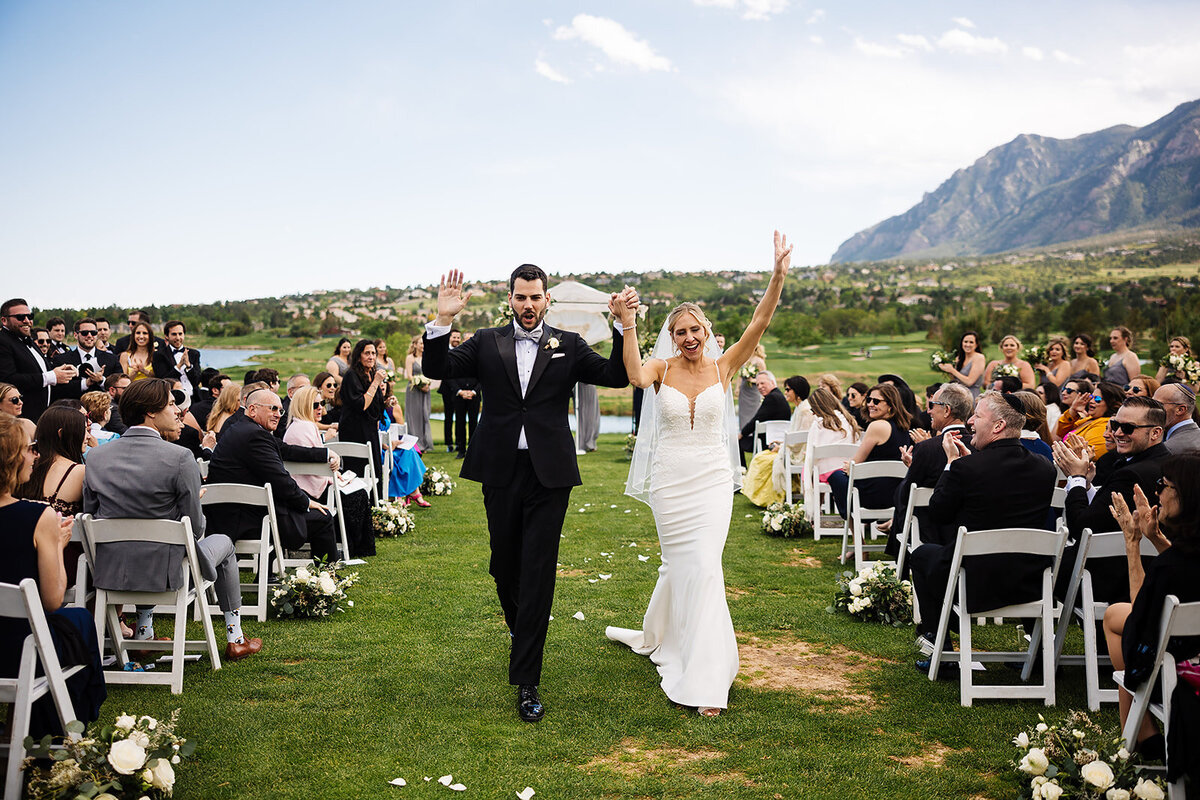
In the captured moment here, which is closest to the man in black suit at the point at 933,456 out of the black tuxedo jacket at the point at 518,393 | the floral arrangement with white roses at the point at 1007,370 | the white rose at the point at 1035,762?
the white rose at the point at 1035,762

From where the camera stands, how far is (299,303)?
1955cm

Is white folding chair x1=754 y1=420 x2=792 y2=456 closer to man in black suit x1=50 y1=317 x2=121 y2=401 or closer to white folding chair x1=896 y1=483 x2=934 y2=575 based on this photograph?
white folding chair x1=896 y1=483 x2=934 y2=575

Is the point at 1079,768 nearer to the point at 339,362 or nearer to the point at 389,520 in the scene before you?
the point at 389,520

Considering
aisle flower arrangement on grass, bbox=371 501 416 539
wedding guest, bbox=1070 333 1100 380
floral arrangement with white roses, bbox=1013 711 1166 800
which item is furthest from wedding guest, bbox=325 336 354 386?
wedding guest, bbox=1070 333 1100 380

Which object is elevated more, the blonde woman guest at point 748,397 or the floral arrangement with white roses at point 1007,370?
the floral arrangement with white roses at point 1007,370

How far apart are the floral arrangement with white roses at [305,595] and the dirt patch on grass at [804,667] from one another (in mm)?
3053

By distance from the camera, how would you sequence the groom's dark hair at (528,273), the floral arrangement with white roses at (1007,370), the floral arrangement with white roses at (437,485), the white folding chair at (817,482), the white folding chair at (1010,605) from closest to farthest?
the groom's dark hair at (528,273)
the white folding chair at (1010,605)
the white folding chair at (817,482)
the floral arrangement with white roses at (1007,370)
the floral arrangement with white roses at (437,485)

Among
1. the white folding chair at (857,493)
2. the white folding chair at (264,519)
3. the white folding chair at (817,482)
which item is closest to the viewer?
the white folding chair at (264,519)

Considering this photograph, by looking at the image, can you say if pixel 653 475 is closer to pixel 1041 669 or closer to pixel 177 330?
pixel 1041 669

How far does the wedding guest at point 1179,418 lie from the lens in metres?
5.61

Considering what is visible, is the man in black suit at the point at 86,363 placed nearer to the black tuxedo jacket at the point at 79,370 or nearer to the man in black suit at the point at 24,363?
the black tuxedo jacket at the point at 79,370

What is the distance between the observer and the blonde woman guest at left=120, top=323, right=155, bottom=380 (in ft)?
33.8

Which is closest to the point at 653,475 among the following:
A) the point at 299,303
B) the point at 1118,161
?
the point at 299,303

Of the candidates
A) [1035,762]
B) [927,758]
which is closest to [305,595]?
[927,758]
